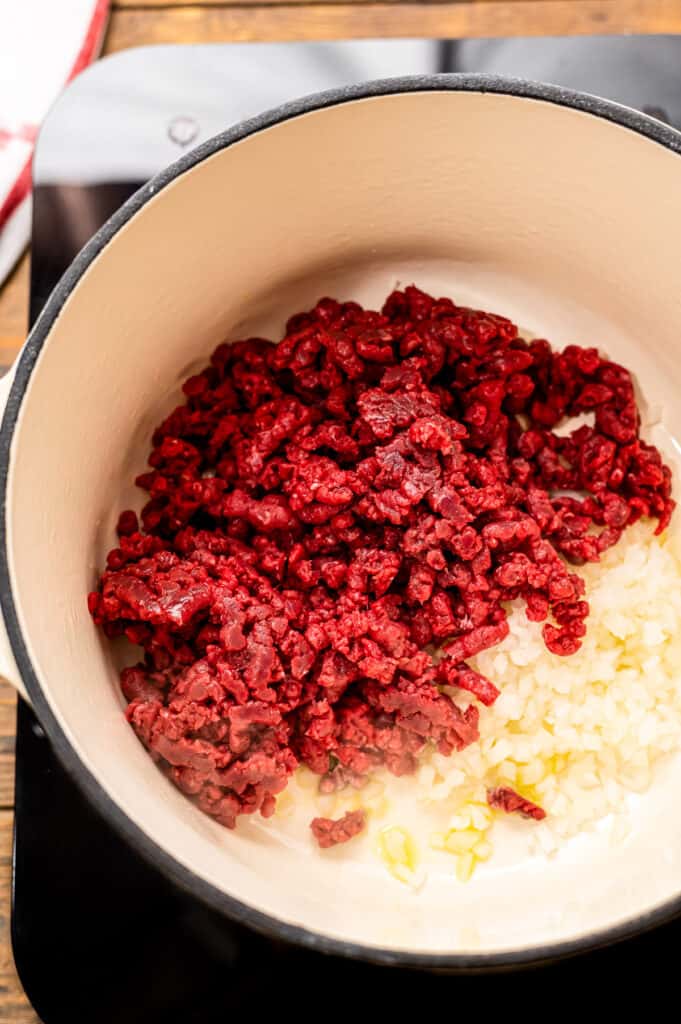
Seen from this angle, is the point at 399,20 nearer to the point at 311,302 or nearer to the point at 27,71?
the point at 311,302

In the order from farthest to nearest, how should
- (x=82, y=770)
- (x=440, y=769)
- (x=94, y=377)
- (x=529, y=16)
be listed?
1. (x=529, y=16)
2. (x=440, y=769)
3. (x=94, y=377)
4. (x=82, y=770)

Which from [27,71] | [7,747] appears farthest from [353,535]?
[27,71]

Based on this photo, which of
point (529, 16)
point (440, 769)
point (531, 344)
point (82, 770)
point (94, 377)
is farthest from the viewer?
point (529, 16)

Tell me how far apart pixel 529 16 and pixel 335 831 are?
1.67 metres

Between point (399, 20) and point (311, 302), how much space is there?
0.65m

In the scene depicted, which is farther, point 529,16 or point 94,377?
point 529,16

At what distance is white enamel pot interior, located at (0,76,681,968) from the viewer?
133cm

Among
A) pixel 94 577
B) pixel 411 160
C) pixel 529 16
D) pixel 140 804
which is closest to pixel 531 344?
pixel 411 160

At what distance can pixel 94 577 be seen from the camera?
1.68 meters

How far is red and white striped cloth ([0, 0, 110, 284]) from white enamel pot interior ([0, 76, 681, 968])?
56 centimetres

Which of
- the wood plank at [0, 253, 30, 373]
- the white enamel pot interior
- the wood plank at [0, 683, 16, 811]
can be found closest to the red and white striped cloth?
the wood plank at [0, 253, 30, 373]

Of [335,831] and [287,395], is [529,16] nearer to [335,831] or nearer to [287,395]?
[287,395]

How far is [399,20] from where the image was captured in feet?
6.50

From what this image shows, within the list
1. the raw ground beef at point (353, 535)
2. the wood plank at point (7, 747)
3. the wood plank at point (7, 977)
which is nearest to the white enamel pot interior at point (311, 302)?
the raw ground beef at point (353, 535)
